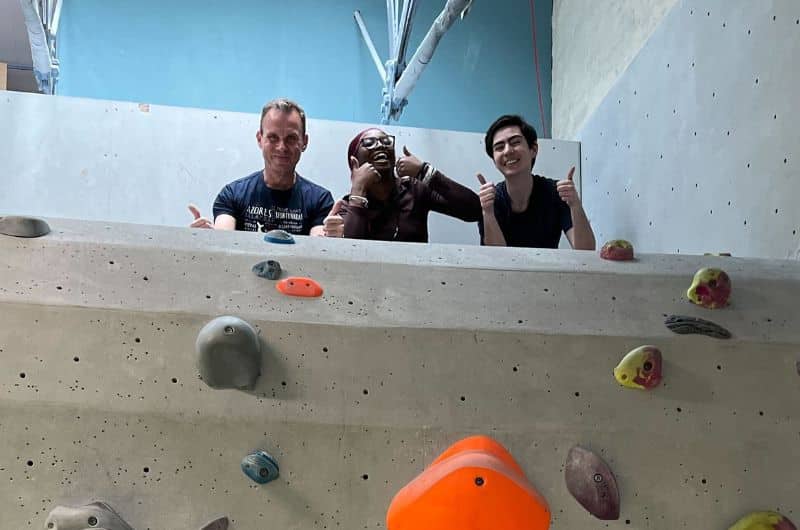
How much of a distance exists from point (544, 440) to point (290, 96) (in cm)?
309

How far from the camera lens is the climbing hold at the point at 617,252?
4.88 ft

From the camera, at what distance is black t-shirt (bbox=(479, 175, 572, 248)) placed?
2.10 meters

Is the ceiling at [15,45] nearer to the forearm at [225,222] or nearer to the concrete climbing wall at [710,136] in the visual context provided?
the forearm at [225,222]

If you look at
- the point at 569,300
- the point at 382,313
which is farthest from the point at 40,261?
the point at 569,300

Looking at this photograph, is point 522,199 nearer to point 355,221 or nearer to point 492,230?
point 492,230

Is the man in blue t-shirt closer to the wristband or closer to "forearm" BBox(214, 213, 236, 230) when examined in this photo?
"forearm" BBox(214, 213, 236, 230)

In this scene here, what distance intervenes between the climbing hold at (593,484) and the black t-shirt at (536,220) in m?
0.98

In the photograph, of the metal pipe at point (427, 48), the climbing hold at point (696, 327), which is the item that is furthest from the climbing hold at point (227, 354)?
the metal pipe at point (427, 48)

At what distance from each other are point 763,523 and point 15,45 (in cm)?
494

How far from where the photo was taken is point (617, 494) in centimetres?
116

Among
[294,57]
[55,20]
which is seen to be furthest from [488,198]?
[55,20]

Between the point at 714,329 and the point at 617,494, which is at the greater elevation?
the point at 714,329

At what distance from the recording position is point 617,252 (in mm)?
1489

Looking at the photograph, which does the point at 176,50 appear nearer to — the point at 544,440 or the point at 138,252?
the point at 138,252
